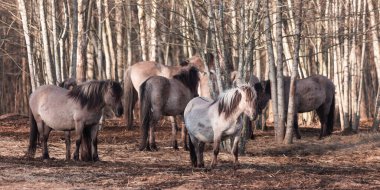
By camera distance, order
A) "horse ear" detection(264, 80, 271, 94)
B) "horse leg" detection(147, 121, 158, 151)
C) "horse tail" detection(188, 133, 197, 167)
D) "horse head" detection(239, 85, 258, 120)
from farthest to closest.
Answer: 1. "horse ear" detection(264, 80, 271, 94)
2. "horse leg" detection(147, 121, 158, 151)
3. "horse tail" detection(188, 133, 197, 167)
4. "horse head" detection(239, 85, 258, 120)

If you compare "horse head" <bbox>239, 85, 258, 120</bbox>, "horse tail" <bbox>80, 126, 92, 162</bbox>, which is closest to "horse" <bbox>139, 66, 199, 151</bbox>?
"horse tail" <bbox>80, 126, 92, 162</bbox>

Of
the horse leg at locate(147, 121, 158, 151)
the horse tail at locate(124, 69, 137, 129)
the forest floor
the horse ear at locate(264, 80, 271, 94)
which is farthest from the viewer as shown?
the horse ear at locate(264, 80, 271, 94)

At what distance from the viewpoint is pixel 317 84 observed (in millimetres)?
20656

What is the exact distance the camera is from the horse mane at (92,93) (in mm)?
13523

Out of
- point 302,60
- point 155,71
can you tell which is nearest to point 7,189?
point 155,71

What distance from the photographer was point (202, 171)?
11727mm

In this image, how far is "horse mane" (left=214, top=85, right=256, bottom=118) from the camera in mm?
Answer: 12047

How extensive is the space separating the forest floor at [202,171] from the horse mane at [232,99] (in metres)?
0.86

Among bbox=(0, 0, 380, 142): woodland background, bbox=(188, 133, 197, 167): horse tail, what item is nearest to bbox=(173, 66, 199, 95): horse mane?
bbox=(0, 0, 380, 142): woodland background

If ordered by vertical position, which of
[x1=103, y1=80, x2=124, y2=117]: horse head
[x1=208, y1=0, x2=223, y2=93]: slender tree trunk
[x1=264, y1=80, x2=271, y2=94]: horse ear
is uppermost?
[x1=208, y1=0, x2=223, y2=93]: slender tree trunk

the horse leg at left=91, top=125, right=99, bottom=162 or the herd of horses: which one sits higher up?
the herd of horses

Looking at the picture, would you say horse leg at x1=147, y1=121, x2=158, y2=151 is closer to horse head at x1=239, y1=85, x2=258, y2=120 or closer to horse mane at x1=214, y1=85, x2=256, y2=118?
horse mane at x1=214, y1=85, x2=256, y2=118

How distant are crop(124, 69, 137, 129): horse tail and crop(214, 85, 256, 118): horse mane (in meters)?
7.32

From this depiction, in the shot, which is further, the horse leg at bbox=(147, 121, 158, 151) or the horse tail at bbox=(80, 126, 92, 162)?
the horse leg at bbox=(147, 121, 158, 151)
